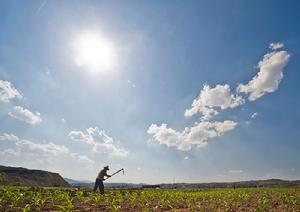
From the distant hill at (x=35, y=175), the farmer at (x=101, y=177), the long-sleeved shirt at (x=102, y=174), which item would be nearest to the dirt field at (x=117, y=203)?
the farmer at (x=101, y=177)

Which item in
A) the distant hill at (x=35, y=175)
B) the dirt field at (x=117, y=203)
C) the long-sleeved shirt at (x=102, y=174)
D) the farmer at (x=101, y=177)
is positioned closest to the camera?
the dirt field at (x=117, y=203)

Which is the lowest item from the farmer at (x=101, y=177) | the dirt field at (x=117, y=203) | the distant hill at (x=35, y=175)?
the dirt field at (x=117, y=203)

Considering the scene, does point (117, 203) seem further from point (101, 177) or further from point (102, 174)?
point (102, 174)

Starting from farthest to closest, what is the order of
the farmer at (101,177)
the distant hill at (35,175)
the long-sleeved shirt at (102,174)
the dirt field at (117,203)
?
the distant hill at (35,175) < the long-sleeved shirt at (102,174) < the farmer at (101,177) < the dirt field at (117,203)

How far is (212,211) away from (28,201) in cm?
791

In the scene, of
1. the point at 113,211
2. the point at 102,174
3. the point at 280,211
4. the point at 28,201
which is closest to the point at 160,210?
the point at 113,211

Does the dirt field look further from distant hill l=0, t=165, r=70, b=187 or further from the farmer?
distant hill l=0, t=165, r=70, b=187

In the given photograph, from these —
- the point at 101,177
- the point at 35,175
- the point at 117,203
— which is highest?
the point at 35,175

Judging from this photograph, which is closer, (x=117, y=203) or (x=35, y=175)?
(x=117, y=203)

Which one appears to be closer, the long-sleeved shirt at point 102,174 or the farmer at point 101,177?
the farmer at point 101,177

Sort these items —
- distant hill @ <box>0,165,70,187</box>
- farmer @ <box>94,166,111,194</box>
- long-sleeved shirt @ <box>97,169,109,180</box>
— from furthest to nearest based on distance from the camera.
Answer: distant hill @ <box>0,165,70,187</box>, long-sleeved shirt @ <box>97,169,109,180</box>, farmer @ <box>94,166,111,194</box>

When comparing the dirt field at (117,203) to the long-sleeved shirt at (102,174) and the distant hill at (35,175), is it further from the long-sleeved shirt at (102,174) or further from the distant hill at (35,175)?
the distant hill at (35,175)

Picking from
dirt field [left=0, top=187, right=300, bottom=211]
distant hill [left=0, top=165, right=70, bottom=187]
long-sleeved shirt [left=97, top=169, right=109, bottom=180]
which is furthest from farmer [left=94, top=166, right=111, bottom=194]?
distant hill [left=0, top=165, right=70, bottom=187]

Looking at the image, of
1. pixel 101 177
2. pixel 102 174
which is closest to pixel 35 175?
pixel 102 174
